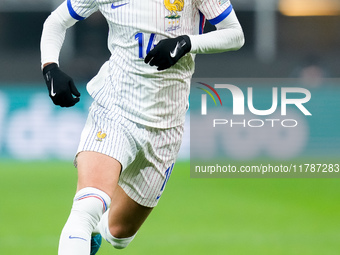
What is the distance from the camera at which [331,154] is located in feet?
25.0

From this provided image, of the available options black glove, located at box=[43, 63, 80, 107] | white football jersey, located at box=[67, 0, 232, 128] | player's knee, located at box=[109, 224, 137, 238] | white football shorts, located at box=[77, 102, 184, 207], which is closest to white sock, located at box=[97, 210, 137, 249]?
player's knee, located at box=[109, 224, 137, 238]

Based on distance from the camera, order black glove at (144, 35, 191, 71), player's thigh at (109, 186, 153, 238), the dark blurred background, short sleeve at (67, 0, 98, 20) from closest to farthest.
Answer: black glove at (144, 35, 191, 71) → short sleeve at (67, 0, 98, 20) → player's thigh at (109, 186, 153, 238) → the dark blurred background

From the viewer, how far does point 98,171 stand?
9.28 ft

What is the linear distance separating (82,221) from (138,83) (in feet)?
2.41

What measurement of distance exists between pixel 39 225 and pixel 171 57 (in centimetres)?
295

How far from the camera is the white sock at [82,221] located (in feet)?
8.44

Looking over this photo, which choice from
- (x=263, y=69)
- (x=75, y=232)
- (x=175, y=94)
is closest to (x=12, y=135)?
(x=263, y=69)

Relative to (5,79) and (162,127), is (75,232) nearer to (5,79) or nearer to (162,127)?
(162,127)

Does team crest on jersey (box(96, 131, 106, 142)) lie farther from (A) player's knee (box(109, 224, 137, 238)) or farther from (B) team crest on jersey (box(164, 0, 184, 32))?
(A) player's knee (box(109, 224, 137, 238))

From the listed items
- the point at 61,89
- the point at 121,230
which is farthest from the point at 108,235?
the point at 61,89

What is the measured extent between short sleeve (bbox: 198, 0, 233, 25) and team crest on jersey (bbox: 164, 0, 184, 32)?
0.10 meters

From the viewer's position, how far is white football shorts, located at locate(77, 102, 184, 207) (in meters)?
2.96

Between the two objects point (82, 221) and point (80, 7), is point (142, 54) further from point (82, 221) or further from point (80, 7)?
point (82, 221)

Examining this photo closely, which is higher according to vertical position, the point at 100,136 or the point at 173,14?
the point at 173,14
